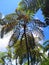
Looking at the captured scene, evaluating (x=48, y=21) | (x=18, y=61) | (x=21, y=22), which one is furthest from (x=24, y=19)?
(x=18, y=61)

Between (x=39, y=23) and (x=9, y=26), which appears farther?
(x=39, y=23)

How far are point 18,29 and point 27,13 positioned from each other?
2.12m

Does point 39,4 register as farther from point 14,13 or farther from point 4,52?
point 4,52

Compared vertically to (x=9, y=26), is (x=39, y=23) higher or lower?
higher

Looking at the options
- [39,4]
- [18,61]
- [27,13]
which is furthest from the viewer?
[18,61]

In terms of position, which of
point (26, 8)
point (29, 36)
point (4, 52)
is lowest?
point (29, 36)

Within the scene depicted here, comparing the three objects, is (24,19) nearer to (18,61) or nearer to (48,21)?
(48,21)

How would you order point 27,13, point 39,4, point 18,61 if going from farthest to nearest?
point 18,61 < point 27,13 < point 39,4

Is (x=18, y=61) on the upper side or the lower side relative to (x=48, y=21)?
upper

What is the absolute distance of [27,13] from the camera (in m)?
30.9

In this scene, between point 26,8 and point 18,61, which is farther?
point 18,61

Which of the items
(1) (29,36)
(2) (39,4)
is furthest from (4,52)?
(2) (39,4)

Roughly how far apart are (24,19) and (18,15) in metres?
0.92

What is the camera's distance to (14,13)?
31.9m
